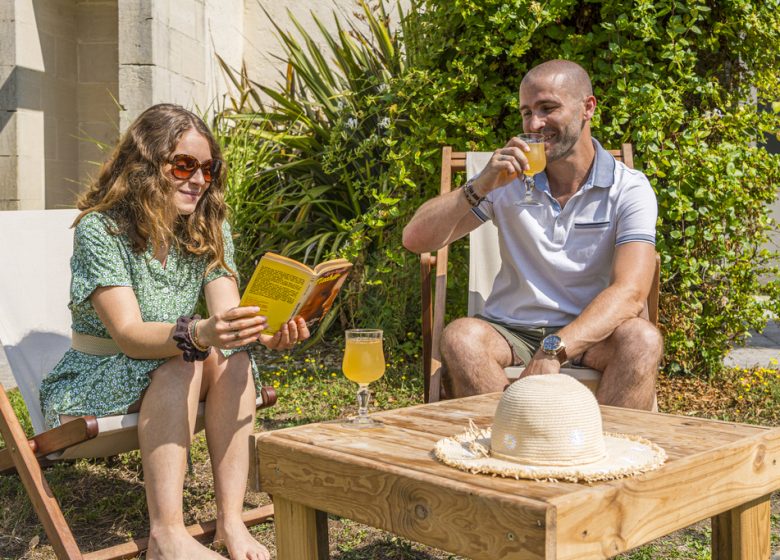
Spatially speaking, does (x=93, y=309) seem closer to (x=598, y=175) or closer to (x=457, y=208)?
(x=457, y=208)

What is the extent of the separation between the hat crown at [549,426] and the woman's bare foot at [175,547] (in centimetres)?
105

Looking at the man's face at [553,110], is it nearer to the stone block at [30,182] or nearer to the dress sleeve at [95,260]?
the dress sleeve at [95,260]

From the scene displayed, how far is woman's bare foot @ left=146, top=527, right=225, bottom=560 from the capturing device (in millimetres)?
2492

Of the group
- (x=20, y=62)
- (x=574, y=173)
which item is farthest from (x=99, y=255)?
(x=20, y=62)

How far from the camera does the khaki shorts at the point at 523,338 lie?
3.17 m

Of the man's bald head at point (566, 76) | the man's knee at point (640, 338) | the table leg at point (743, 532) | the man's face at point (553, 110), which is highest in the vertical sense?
the man's bald head at point (566, 76)

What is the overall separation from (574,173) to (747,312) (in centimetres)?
177

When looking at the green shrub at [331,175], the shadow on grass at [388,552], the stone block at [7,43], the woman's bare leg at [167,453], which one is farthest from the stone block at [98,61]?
the shadow on grass at [388,552]

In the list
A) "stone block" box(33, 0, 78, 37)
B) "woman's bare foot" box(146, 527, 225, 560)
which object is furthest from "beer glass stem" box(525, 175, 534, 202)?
"stone block" box(33, 0, 78, 37)

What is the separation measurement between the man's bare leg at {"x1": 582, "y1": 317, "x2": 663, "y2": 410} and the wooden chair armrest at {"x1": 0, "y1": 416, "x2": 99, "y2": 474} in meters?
1.56

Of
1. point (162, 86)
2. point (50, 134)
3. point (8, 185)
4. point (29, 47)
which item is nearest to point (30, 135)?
point (50, 134)

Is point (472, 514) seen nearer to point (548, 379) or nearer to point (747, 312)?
point (548, 379)

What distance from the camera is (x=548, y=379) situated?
1891 mm

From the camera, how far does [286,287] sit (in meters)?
2.40
